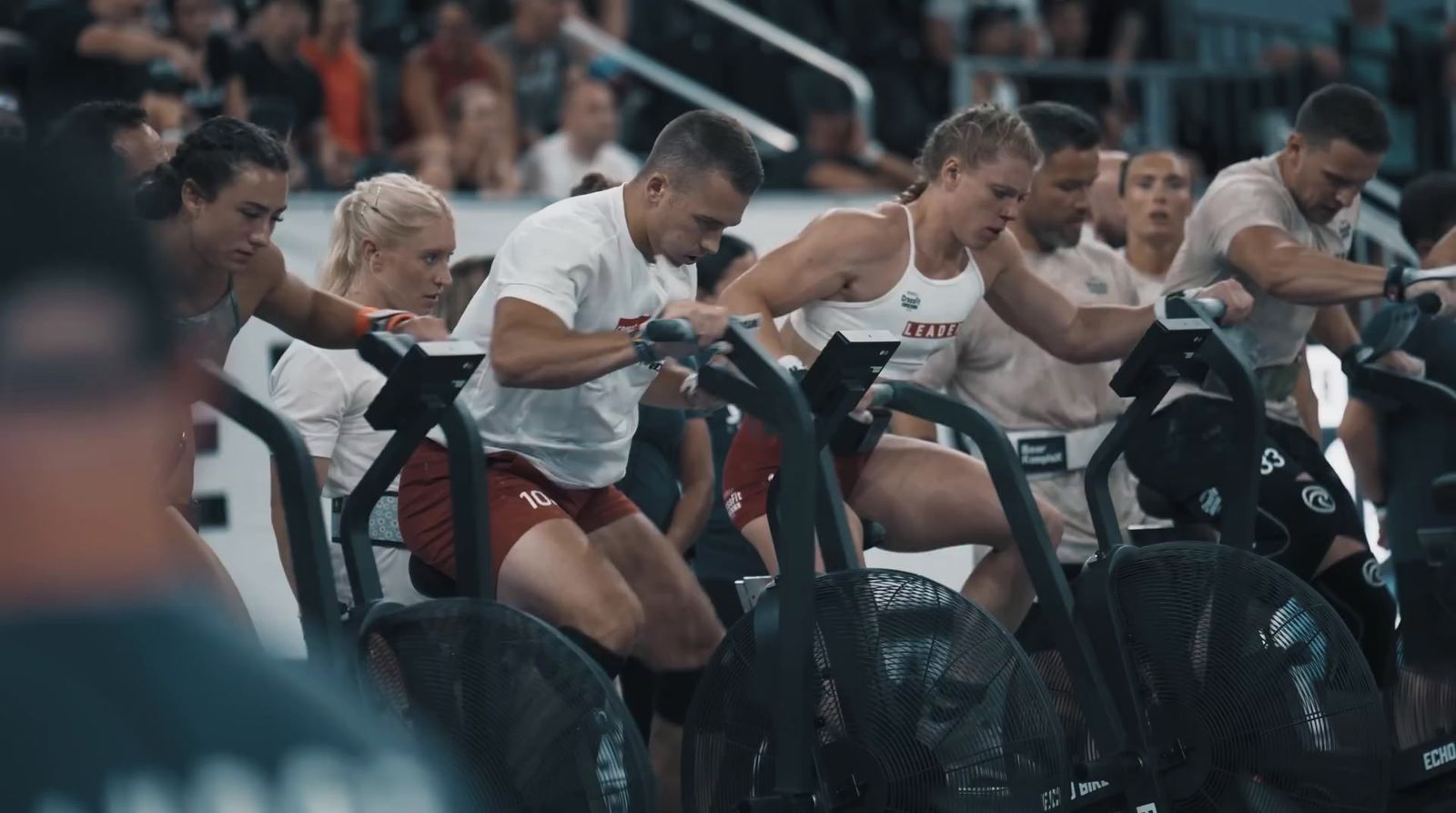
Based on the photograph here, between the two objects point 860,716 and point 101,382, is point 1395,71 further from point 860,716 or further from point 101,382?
point 101,382

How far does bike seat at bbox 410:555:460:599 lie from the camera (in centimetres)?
440

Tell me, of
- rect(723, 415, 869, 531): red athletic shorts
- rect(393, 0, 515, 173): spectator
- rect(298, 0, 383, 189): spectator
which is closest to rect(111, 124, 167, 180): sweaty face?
rect(723, 415, 869, 531): red athletic shorts

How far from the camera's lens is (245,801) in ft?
4.20

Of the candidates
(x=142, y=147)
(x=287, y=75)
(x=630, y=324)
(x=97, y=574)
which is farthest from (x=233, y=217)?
(x=287, y=75)

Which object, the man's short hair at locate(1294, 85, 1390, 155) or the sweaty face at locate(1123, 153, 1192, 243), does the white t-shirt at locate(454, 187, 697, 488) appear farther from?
the sweaty face at locate(1123, 153, 1192, 243)

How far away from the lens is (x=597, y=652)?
4.06 metres

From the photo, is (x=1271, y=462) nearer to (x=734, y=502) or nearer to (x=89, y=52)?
(x=734, y=502)

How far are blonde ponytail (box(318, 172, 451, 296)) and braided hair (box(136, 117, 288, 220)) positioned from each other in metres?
0.62

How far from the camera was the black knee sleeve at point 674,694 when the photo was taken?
15.5 ft

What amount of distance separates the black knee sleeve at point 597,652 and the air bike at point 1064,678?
0.69 ft

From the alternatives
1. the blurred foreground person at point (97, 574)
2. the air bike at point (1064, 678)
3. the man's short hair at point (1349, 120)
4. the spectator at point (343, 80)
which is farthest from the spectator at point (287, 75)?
the blurred foreground person at point (97, 574)

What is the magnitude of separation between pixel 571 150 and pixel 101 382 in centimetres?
787

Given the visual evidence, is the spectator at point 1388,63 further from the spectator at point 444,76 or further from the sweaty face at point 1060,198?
the sweaty face at point 1060,198

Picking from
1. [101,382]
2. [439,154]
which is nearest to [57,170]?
[101,382]
